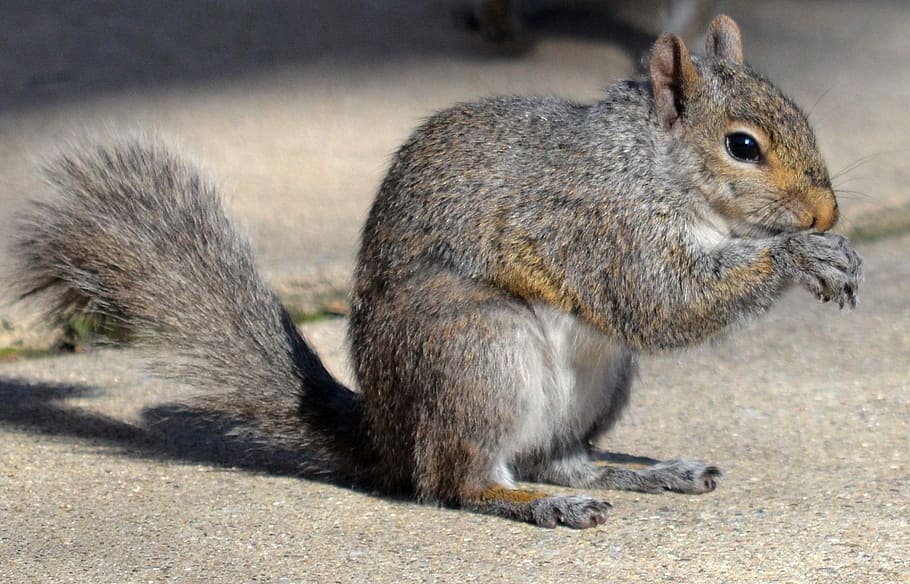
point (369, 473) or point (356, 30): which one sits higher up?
point (356, 30)

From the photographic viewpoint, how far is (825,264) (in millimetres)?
3172

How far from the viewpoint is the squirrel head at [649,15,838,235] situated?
3.23 meters

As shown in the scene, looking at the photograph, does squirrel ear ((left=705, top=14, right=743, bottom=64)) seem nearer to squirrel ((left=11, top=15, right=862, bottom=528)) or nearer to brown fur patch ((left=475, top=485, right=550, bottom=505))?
squirrel ((left=11, top=15, right=862, bottom=528))

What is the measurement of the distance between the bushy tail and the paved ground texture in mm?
155

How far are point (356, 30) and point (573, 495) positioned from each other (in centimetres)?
473

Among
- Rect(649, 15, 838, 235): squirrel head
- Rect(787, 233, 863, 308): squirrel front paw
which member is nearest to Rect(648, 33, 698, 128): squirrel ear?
Rect(649, 15, 838, 235): squirrel head

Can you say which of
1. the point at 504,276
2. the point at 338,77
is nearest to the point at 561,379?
the point at 504,276

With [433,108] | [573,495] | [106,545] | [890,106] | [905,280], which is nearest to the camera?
[106,545]

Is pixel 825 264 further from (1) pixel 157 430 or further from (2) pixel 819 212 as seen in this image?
(1) pixel 157 430

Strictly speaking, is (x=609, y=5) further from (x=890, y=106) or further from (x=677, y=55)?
(x=677, y=55)

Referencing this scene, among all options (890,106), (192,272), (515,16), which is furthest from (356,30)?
(192,272)

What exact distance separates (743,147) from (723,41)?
0.48 m

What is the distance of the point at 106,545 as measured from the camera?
9.91 feet

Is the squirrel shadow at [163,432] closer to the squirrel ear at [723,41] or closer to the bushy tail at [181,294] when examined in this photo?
the bushy tail at [181,294]
